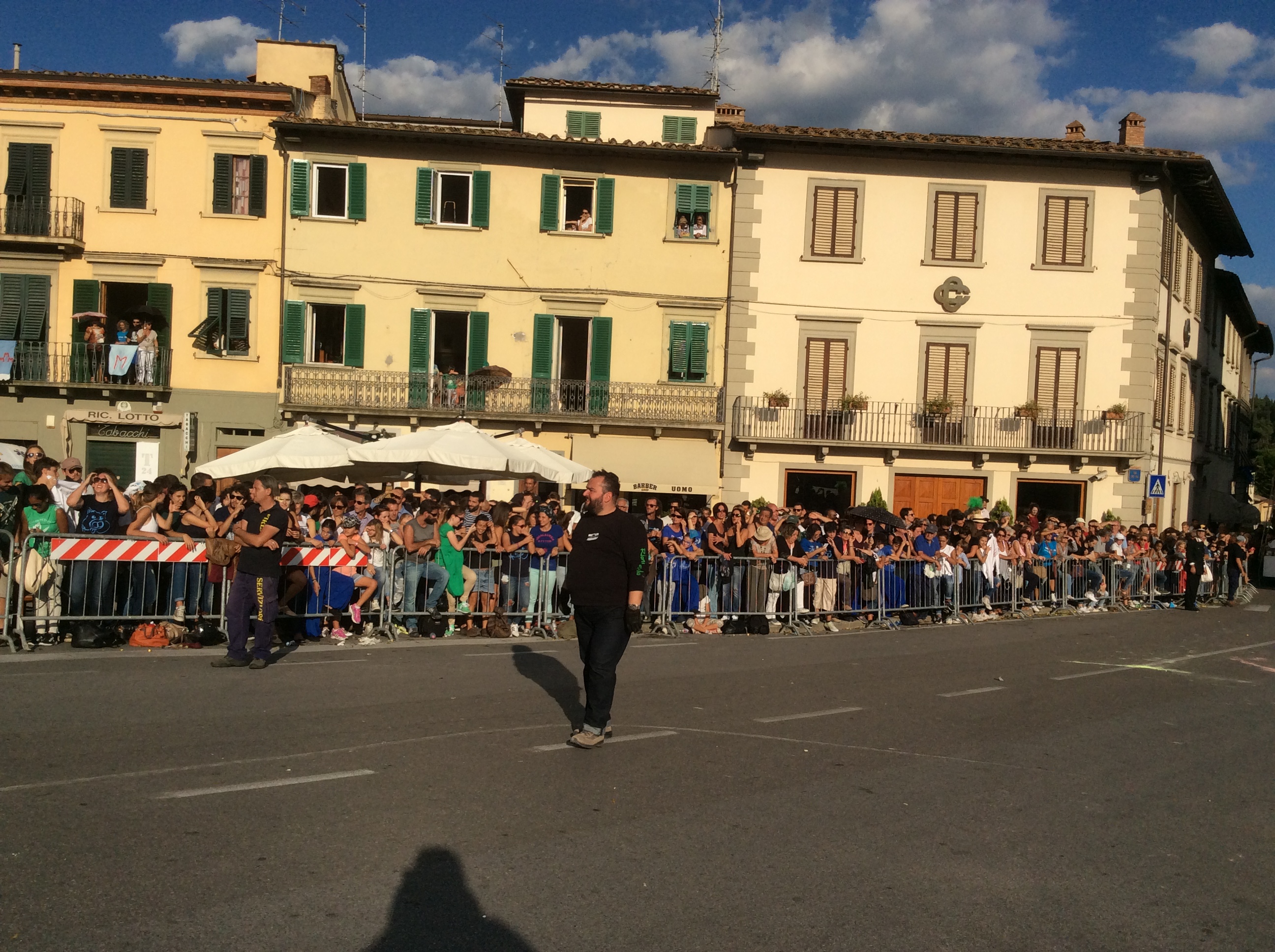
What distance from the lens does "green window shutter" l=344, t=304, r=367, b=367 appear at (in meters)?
28.3

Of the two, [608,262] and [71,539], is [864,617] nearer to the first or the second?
[71,539]

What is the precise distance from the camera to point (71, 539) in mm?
12031

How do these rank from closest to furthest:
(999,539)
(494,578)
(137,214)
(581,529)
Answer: (581,529), (494,578), (999,539), (137,214)

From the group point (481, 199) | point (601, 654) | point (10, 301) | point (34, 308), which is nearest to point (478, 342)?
point (481, 199)

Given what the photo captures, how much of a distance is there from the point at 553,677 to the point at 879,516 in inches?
442

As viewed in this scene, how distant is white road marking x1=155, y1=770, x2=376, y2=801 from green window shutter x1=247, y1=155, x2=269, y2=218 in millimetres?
23387

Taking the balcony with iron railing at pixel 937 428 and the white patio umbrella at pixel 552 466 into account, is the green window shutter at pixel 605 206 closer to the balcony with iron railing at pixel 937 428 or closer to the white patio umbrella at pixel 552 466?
the balcony with iron railing at pixel 937 428

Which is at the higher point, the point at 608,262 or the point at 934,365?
the point at 608,262

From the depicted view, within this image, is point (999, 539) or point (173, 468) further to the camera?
point (173, 468)

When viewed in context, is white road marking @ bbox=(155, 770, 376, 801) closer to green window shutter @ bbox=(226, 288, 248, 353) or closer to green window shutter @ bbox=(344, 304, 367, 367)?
green window shutter @ bbox=(344, 304, 367, 367)

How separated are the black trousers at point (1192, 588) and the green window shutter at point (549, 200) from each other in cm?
1568

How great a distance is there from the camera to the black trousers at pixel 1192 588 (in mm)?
23312

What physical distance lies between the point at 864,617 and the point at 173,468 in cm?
1731

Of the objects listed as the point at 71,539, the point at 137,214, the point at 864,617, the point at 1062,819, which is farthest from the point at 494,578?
the point at 137,214
